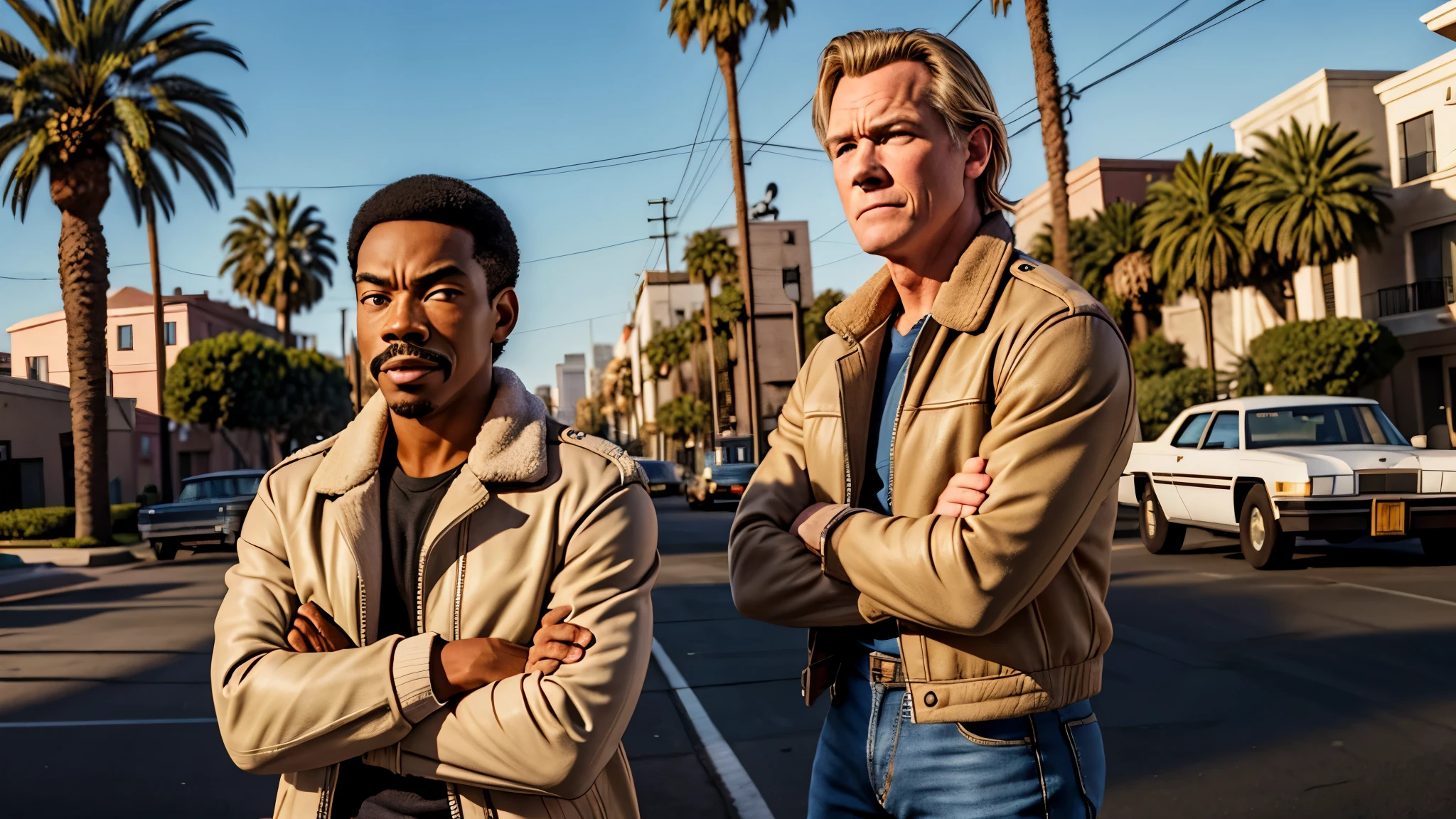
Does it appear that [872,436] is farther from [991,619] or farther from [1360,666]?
[1360,666]

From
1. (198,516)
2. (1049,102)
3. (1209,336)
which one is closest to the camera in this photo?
(1049,102)

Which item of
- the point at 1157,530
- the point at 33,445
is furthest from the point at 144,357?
the point at 1157,530

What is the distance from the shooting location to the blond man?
2199mm

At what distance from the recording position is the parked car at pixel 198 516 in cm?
2258

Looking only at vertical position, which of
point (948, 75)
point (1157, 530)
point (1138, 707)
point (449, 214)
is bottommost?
point (1138, 707)

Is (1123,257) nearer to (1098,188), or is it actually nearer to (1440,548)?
(1098,188)

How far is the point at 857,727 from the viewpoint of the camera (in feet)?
7.97

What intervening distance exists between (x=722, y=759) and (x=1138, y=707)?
8.04 feet

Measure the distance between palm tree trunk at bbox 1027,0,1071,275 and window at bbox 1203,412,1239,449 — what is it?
6283mm

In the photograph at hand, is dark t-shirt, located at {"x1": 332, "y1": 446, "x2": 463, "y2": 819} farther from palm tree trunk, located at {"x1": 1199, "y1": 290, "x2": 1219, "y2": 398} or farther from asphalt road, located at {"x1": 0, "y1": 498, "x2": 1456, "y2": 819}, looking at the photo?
palm tree trunk, located at {"x1": 1199, "y1": 290, "x2": 1219, "y2": 398}

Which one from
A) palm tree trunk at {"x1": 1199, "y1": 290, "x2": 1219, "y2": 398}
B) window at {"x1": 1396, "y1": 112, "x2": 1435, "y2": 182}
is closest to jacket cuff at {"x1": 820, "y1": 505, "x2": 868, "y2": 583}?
palm tree trunk at {"x1": 1199, "y1": 290, "x2": 1219, "y2": 398}

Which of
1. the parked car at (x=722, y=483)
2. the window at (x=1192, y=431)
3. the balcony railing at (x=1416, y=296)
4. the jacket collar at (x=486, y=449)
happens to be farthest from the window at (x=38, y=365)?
the jacket collar at (x=486, y=449)

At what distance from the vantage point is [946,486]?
2355 mm

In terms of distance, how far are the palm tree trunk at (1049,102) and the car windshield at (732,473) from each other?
14.8 meters
